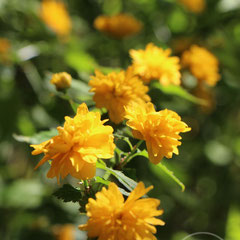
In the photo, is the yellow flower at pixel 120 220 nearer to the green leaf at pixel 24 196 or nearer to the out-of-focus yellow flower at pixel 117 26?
the out-of-focus yellow flower at pixel 117 26

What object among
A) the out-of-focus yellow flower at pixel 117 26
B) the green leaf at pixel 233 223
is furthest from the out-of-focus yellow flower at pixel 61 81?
the green leaf at pixel 233 223

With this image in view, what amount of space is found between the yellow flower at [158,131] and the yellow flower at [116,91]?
0.42ft

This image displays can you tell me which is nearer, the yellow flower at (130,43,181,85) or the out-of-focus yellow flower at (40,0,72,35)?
the yellow flower at (130,43,181,85)

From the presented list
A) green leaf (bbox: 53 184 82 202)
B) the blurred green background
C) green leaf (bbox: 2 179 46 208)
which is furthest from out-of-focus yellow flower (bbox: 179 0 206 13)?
green leaf (bbox: 53 184 82 202)

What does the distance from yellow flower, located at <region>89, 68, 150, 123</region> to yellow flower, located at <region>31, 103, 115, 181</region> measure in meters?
0.18

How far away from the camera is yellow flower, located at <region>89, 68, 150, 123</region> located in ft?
2.95

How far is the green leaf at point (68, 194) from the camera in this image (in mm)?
740

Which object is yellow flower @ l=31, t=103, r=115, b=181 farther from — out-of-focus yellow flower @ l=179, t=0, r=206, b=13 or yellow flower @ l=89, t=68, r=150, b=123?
out-of-focus yellow flower @ l=179, t=0, r=206, b=13

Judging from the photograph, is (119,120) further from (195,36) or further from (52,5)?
(52,5)

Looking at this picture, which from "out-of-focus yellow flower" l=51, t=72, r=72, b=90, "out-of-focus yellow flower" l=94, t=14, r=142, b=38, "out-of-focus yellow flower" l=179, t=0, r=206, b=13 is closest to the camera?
"out-of-focus yellow flower" l=51, t=72, r=72, b=90

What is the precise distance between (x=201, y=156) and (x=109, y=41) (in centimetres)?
77

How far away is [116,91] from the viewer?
0.90 m

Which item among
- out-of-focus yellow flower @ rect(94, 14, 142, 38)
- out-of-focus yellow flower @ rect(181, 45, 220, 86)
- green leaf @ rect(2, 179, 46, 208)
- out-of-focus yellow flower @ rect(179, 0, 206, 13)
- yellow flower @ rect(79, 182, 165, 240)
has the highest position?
yellow flower @ rect(79, 182, 165, 240)

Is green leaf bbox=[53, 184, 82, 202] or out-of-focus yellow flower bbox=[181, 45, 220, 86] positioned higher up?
green leaf bbox=[53, 184, 82, 202]
